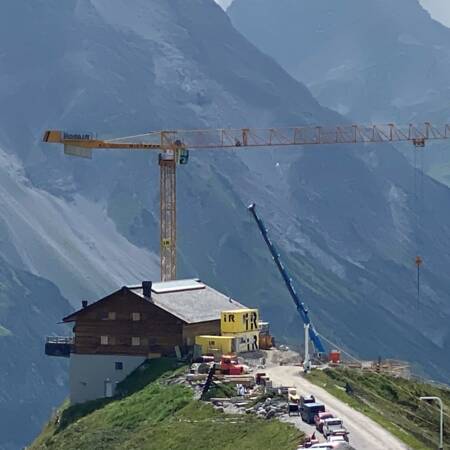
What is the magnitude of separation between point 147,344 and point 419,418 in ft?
84.1

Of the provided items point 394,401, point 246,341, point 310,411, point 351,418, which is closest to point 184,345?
point 246,341

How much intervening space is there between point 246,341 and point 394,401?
1911cm

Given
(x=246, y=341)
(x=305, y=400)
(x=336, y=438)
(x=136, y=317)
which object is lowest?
(x=336, y=438)

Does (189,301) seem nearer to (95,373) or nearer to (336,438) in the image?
(95,373)

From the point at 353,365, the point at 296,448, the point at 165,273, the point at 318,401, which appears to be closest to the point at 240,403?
the point at 318,401

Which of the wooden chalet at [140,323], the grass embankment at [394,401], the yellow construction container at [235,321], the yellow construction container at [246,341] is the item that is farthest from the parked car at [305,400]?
the yellow construction container at [235,321]

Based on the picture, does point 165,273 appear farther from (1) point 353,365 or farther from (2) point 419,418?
(2) point 419,418

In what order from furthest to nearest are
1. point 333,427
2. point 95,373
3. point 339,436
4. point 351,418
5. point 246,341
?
point 246,341 → point 95,373 → point 351,418 → point 333,427 → point 339,436

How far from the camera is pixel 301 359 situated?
108 m

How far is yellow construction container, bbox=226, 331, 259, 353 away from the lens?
109 meters

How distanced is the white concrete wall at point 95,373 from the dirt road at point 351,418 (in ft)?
41.5

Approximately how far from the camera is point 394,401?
94.5 meters

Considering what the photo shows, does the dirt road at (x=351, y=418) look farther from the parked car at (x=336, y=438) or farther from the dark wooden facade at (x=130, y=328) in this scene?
the dark wooden facade at (x=130, y=328)

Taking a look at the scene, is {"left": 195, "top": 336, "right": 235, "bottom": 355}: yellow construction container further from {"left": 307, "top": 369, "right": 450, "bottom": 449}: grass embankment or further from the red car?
the red car
